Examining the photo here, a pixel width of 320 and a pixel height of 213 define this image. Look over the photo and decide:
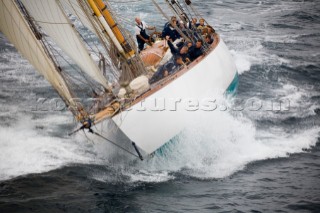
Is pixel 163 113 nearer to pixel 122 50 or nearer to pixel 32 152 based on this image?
pixel 122 50

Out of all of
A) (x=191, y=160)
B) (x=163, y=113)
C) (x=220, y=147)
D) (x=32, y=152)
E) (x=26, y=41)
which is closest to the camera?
(x=26, y=41)

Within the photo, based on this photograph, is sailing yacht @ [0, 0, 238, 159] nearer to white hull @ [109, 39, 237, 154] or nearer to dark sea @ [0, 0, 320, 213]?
white hull @ [109, 39, 237, 154]

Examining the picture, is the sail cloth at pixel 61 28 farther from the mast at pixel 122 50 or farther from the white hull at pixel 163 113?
the mast at pixel 122 50

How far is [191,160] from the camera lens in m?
14.7

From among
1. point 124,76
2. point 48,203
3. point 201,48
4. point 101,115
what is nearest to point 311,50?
point 201,48

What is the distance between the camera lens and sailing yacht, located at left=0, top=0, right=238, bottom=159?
40.3 feet

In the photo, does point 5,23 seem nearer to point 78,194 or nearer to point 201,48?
point 78,194

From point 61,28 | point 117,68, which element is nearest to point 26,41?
point 61,28

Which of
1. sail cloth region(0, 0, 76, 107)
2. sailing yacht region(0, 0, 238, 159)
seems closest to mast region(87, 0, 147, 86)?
sailing yacht region(0, 0, 238, 159)

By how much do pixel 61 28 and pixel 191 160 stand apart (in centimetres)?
569

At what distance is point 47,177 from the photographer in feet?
45.8

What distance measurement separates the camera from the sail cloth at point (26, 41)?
1177cm

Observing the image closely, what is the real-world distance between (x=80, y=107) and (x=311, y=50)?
55.2 ft

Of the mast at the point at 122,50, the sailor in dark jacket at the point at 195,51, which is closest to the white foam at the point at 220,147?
the sailor in dark jacket at the point at 195,51
